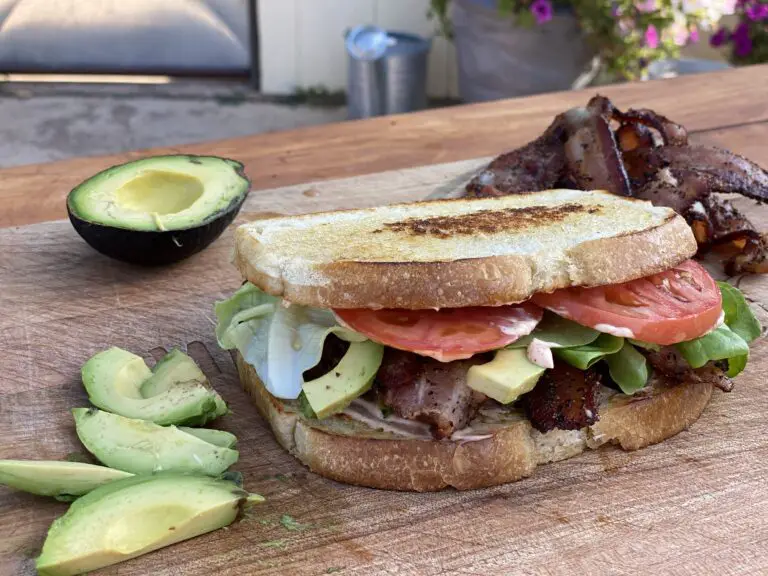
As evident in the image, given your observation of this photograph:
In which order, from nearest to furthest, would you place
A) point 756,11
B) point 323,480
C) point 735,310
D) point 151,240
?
point 323,480 < point 735,310 < point 151,240 < point 756,11

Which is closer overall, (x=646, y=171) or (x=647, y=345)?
(x=647, y=345)

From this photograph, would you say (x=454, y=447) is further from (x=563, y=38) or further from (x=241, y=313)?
(x=563, y=38)

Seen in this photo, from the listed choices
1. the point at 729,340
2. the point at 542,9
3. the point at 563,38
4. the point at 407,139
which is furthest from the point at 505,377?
the point at 563,38

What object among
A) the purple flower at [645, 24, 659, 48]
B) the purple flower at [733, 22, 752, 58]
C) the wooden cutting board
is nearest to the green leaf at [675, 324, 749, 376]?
the wooden cutting board

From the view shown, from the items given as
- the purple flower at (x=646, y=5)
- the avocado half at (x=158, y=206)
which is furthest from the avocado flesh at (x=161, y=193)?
the purple flower at (x=646, y=5)

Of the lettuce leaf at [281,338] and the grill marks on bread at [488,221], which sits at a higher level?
the grill marks on bread at [488,221]

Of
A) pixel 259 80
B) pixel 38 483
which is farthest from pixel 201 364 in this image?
pixel 259 80

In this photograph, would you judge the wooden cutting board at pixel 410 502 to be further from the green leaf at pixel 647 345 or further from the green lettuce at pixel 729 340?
the green leaf at pixel 647 345
